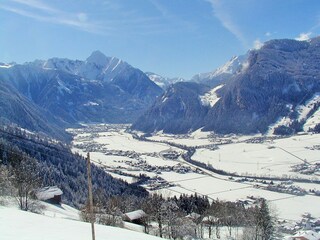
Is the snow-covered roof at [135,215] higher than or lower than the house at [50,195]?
lower

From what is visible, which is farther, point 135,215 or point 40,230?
point 135,215

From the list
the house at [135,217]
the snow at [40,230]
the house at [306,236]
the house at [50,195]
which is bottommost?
the house at [306,236]

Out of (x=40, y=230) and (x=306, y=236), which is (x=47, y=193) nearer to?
(x=40, y=230)

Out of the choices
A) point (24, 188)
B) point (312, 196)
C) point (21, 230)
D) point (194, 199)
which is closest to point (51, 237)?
point (21, 230)

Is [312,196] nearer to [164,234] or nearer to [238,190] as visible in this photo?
[238,190]

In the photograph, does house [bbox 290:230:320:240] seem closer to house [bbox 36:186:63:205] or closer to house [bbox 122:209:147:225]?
house [bbox 122:209:147:225]

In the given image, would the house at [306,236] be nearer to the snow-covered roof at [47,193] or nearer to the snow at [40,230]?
the snow-covered roof at [47,193]

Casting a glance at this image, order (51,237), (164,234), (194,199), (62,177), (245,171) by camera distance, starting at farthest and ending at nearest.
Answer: (245,171)
(62,177)
(194,199)
(164,234)
(51,237)

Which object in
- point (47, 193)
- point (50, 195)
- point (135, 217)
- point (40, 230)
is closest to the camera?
point (40, 230)

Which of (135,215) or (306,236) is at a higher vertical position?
(135,215)

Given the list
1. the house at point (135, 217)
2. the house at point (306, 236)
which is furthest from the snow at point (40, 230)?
the house at point (306, 236)

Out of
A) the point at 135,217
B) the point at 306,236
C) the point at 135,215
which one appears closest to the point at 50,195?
the point at 135,215
